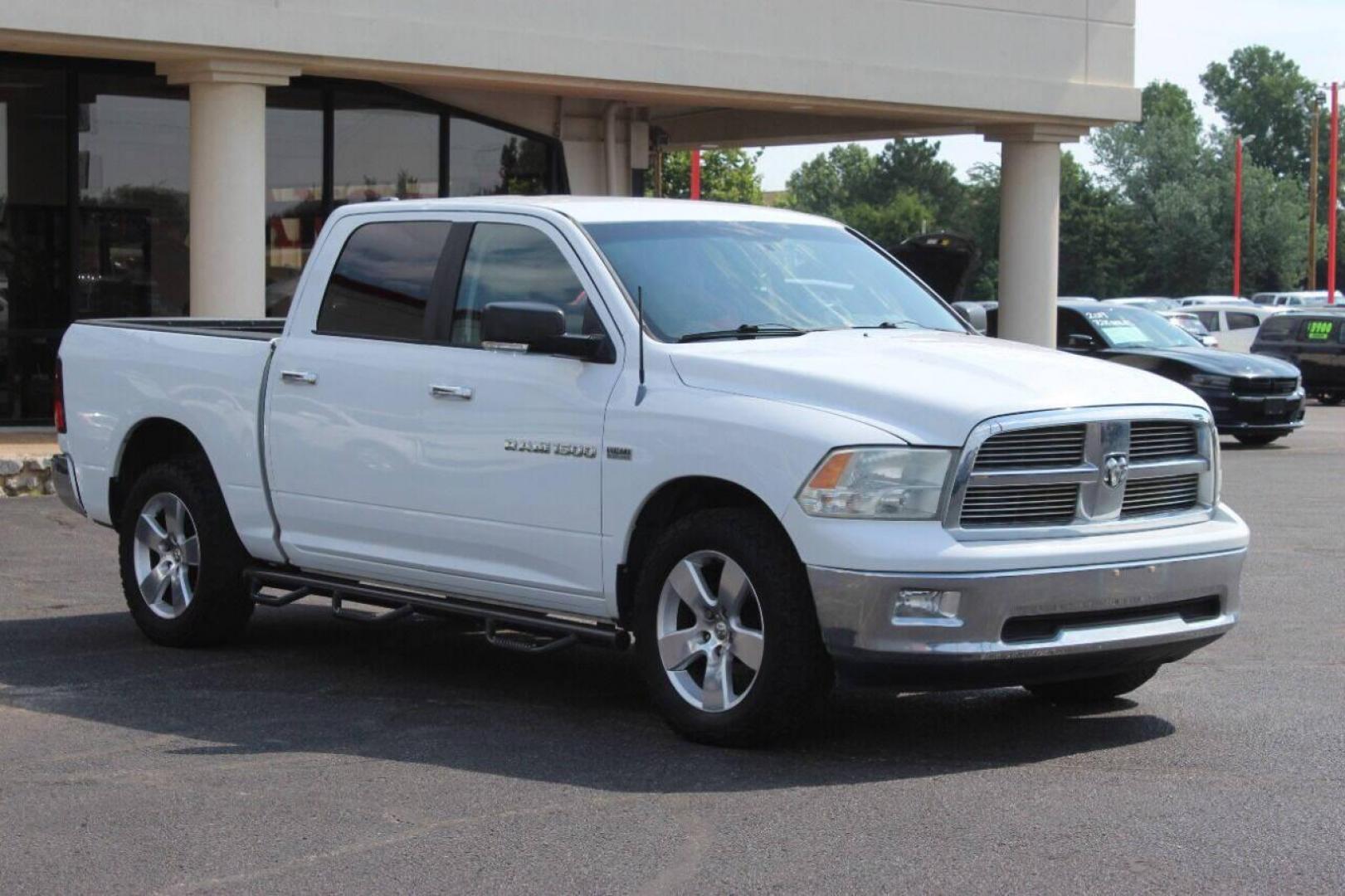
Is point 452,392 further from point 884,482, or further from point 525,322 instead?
point 884,482

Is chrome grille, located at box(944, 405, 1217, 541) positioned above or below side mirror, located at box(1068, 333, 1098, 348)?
below

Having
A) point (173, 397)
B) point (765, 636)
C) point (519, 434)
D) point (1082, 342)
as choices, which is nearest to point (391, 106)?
point (1082, 342)

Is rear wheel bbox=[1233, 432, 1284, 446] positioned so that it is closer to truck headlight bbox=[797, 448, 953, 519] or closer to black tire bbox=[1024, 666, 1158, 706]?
black tire bbox=[1024, 666, 1158, 706]

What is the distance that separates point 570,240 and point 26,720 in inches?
107

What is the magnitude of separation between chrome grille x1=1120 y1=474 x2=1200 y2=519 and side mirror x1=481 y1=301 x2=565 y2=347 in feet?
6.87

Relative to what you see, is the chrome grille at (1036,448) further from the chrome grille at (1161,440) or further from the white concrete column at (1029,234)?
the white concrete column at (1029,234)

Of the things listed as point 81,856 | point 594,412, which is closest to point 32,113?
point 594,412

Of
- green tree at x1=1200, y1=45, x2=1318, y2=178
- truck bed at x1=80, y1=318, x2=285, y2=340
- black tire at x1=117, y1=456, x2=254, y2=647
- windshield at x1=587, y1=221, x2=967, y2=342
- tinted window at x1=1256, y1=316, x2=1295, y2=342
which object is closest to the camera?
windshield at x1=587, y1=221, x2=967, y2=342

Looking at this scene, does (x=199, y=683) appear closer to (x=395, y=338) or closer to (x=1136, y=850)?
(x=395, y=338)

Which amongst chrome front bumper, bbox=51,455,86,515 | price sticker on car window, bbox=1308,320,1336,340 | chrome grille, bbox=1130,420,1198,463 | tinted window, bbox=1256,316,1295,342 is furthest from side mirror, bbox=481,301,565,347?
tinted window, bbox=1256,316,1295,342

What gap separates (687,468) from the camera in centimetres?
707

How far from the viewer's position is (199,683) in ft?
27.7

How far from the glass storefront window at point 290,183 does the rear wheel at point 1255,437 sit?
1030 centimetres

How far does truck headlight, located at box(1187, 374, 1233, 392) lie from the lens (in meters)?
22.3
